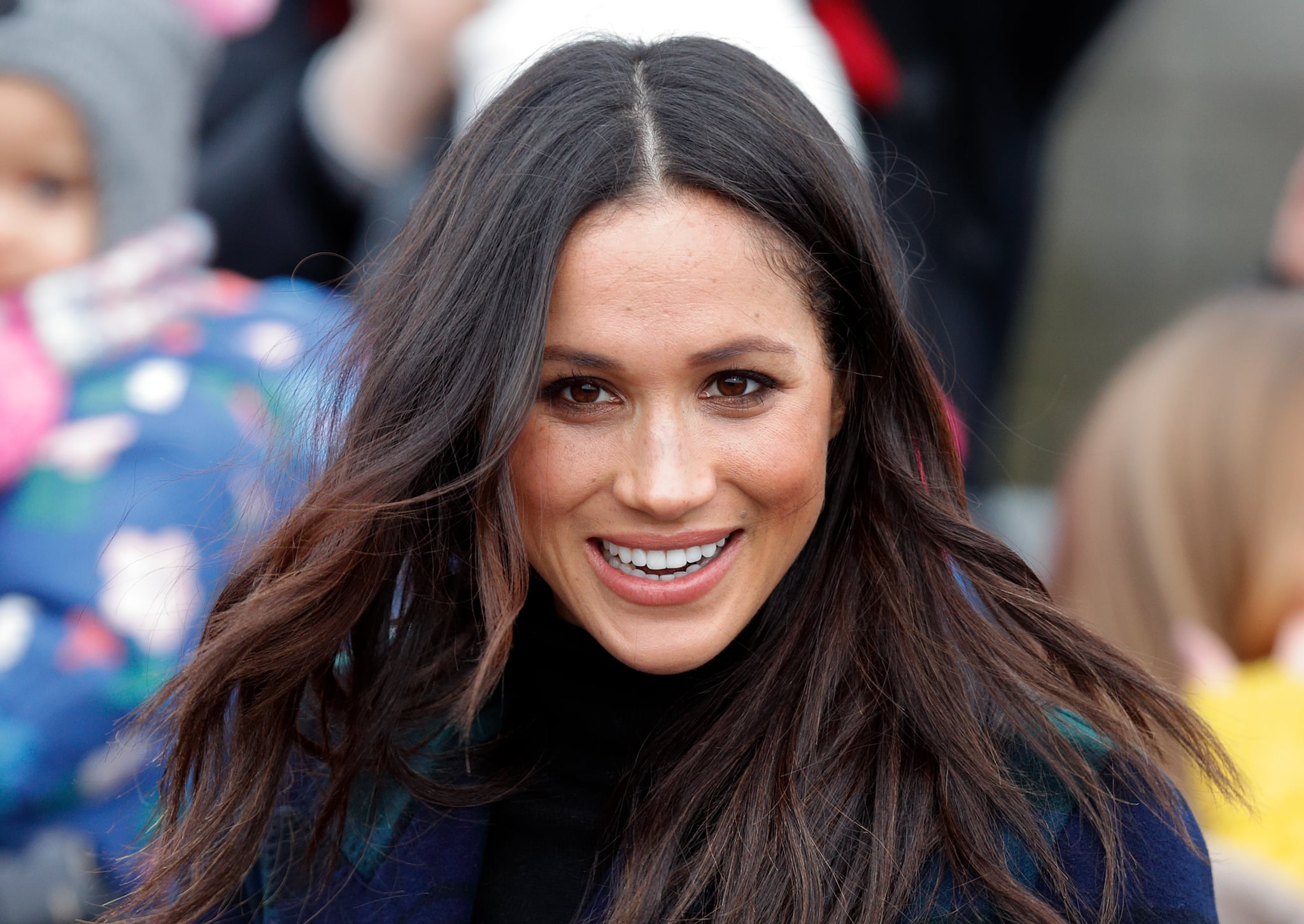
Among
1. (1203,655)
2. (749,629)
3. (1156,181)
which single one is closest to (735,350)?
(749,629)

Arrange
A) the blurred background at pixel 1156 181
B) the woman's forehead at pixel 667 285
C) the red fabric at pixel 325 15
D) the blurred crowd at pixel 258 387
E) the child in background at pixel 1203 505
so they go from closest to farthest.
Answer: the woman's forehead at pixel 667 285 → the blurred crowd at pixel 258 387 → the child in background at pixel 1203 505 → the red fabric at pixel 325 15 → the blurred background at pixel 1156 181

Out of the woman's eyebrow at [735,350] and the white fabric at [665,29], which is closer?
the woman's eyebrow at [735,350]

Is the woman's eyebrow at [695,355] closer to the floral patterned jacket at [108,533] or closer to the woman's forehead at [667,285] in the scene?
the woman's forehead at [667,285]

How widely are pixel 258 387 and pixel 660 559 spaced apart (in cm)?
154

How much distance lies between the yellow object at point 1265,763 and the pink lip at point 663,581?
0.97 m

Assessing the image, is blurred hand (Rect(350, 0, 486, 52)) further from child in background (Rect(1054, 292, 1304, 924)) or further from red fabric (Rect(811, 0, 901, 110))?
child in background (Rect(1054, 292, 1304, 924))

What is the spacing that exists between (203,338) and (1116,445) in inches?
76.1

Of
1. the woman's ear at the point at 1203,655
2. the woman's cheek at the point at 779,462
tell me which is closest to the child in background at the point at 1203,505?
the woman's ear at the point at 1203,655

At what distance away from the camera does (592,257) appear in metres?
1.46

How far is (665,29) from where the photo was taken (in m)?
2.76

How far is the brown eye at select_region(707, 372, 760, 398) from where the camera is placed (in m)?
1.48

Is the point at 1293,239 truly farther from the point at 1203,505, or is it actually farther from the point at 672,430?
the point at 672,430

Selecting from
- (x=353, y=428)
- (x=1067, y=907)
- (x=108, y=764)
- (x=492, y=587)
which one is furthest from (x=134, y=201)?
(x=1067, y=907)

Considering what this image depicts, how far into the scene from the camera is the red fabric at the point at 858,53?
3672mm
